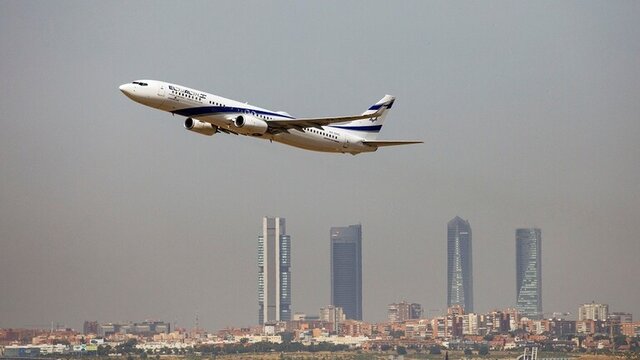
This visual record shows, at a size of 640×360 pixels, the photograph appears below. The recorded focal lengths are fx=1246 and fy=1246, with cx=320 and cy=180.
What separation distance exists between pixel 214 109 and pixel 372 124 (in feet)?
53.3

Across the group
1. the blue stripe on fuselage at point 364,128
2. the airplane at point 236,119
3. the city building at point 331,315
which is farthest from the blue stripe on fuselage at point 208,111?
the city building at point 331,315

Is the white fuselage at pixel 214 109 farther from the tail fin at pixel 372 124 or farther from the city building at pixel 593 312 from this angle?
the city building at pixel 593 312

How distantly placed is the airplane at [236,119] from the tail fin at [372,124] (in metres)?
3.07

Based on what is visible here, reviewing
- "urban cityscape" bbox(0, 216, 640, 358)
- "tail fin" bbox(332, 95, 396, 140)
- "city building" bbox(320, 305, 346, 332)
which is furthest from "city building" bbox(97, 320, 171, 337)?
"city building" bbox(320, 305, 346, 332)

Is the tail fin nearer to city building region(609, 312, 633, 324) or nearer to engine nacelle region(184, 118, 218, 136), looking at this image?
engine nacelle region(184, 118, 218, 136)

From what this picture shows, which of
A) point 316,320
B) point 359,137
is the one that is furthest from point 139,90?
point 316,320

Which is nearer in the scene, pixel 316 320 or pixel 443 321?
pixel 443 321

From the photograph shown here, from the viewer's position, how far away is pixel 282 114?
7325 centimetres

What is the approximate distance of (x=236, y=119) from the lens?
2781 inches

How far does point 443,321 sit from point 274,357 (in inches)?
1768

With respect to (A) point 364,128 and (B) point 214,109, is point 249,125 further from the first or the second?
(A) point 364,128

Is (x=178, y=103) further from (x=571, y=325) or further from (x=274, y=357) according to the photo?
(x=571, y=325)

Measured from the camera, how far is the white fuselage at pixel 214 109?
2709 inches

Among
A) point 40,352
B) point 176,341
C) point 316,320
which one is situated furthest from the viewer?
point 316,320
